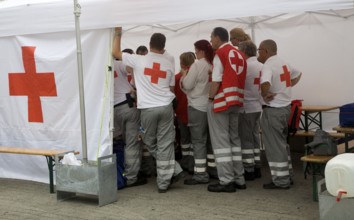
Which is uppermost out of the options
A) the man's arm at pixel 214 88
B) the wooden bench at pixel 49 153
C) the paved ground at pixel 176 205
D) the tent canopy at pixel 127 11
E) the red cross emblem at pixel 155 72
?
the tent canopy at pixel 127 11

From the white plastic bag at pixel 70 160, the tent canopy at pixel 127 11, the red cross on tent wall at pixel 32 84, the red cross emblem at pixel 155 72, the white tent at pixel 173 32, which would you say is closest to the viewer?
the tent canopy at pixel 127 11

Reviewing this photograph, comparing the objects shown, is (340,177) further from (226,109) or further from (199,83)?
(199,83)

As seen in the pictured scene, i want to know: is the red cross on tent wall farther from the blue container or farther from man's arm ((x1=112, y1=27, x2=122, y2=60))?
the blue container

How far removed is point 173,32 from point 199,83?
126 inches

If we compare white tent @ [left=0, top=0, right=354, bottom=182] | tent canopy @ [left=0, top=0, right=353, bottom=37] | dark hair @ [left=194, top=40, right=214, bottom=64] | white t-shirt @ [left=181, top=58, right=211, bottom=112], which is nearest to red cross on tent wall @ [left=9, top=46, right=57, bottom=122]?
white tent @ [left=0, top=0, right=354, bottom=182]

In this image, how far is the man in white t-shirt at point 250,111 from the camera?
5785mm

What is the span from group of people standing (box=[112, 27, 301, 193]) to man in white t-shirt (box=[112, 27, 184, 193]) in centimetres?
1

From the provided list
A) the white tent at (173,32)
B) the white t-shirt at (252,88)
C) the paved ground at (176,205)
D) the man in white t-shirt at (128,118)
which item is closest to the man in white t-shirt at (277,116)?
the paved ground at (176,205)

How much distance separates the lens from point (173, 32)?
8.65m

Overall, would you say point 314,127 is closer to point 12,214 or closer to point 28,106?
point 28,106

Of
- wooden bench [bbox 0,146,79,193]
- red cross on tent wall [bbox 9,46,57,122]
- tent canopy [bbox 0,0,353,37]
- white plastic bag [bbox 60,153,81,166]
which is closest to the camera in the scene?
tent canopy [bbox 0,0,353,37]

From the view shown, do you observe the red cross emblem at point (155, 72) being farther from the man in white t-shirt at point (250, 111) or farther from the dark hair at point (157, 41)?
Result: the man in white t-shirt at point (250, 111)

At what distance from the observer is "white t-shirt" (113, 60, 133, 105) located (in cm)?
577

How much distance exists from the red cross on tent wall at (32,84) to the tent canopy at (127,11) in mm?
335
